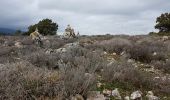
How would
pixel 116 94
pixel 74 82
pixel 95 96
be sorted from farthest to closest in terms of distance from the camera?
pixel 116 94, pixel 95 96, pixel 74 82

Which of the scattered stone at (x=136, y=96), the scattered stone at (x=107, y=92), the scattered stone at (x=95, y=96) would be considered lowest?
the scattered stone at (x=136, y=96)

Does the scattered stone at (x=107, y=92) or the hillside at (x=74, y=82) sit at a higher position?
the hillside at (x=74, y=82)

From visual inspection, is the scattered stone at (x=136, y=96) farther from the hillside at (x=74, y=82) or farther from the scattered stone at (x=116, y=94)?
the scattered stone at (x=116, y=94)

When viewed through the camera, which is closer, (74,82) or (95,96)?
(74,82)

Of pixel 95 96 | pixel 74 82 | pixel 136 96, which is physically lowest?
pixel 136 96

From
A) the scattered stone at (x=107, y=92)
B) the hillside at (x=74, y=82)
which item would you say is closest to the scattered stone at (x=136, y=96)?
the hillside at (x=74, y=82)

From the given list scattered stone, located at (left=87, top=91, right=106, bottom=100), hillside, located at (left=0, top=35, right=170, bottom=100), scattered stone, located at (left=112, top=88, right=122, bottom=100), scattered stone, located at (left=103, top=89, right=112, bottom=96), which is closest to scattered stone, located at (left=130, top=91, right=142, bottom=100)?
hillside, located at (left=0, top=35, right=170, bottom=100)

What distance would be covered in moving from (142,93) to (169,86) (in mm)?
1060

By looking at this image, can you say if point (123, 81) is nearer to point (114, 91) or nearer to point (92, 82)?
point (114, 91)

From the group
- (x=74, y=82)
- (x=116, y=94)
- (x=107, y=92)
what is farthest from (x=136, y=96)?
(x=74, y=82)

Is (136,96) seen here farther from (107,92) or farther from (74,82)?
(74,82)

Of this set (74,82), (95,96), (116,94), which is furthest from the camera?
(116,94)

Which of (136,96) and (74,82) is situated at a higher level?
(74,82)

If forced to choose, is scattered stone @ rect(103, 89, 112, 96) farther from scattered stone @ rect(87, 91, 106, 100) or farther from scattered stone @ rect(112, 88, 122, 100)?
scattered stone @ rect(87, 91, 106, 100)
